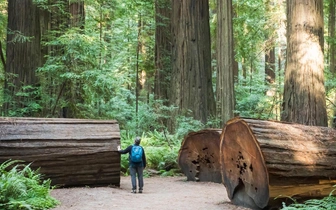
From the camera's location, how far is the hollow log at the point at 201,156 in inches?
369

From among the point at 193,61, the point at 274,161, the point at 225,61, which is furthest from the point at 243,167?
the point at 193,61

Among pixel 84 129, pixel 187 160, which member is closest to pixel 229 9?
pixel 187 160

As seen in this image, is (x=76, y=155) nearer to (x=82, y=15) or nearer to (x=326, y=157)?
(x=326, y=157)

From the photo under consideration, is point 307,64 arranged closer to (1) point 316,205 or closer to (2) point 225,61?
(2) point 225,61

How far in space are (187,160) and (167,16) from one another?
849 centimetres

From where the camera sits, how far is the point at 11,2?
13008mm

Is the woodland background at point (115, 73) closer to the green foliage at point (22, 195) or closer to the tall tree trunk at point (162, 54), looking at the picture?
the tall tree trunk at point (162, 54)

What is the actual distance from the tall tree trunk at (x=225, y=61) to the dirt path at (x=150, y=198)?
3.26 m

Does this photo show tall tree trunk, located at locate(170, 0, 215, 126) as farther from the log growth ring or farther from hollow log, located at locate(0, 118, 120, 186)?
the log growth ring

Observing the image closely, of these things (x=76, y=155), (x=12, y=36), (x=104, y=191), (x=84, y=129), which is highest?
(x=12, y=36)

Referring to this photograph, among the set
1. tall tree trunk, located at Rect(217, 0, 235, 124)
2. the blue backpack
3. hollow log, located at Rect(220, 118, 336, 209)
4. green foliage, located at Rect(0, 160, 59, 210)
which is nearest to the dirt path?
green foliage, located at Rect(0, 160, 59, 210)

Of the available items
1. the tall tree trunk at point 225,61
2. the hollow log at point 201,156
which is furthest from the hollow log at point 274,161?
the tall tree trunk at point 225,61

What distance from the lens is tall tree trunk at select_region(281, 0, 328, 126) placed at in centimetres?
867

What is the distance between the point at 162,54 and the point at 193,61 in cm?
360
